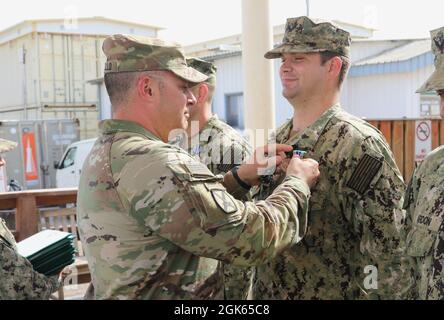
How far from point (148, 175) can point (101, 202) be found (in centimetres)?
21

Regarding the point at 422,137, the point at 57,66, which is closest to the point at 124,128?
the point at 422,137

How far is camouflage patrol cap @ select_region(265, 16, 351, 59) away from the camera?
2629mm

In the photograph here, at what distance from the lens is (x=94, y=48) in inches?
835

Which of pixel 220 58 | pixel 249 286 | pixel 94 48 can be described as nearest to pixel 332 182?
pixel 249 286

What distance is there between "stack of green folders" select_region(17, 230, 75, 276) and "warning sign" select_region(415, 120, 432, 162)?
25.9 feet

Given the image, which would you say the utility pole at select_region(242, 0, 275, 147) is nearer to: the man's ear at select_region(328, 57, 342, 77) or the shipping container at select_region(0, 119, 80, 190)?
the man's ear at select_region(328, 57, 342, 77)

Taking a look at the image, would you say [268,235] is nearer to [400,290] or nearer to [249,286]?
[400,290]

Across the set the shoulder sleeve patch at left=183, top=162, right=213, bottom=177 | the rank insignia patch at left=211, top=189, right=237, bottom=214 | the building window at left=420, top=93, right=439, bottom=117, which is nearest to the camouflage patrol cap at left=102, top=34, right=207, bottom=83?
the shoulder sleeve patch at left=183, top=162, right=213, bottom=177

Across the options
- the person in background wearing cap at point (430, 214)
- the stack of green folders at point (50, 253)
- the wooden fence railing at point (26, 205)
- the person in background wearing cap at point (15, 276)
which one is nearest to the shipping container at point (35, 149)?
the wooden fence railing at point (26, 205)

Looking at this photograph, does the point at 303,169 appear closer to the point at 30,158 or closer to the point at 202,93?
the point at 202,93

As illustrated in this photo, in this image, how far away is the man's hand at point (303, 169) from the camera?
211 centimetres

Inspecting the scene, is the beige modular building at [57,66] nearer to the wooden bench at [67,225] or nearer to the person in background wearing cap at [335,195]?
the wooden bench at [67,225]

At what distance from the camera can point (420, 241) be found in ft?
6.99

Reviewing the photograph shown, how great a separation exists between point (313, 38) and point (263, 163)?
2.29 ft
